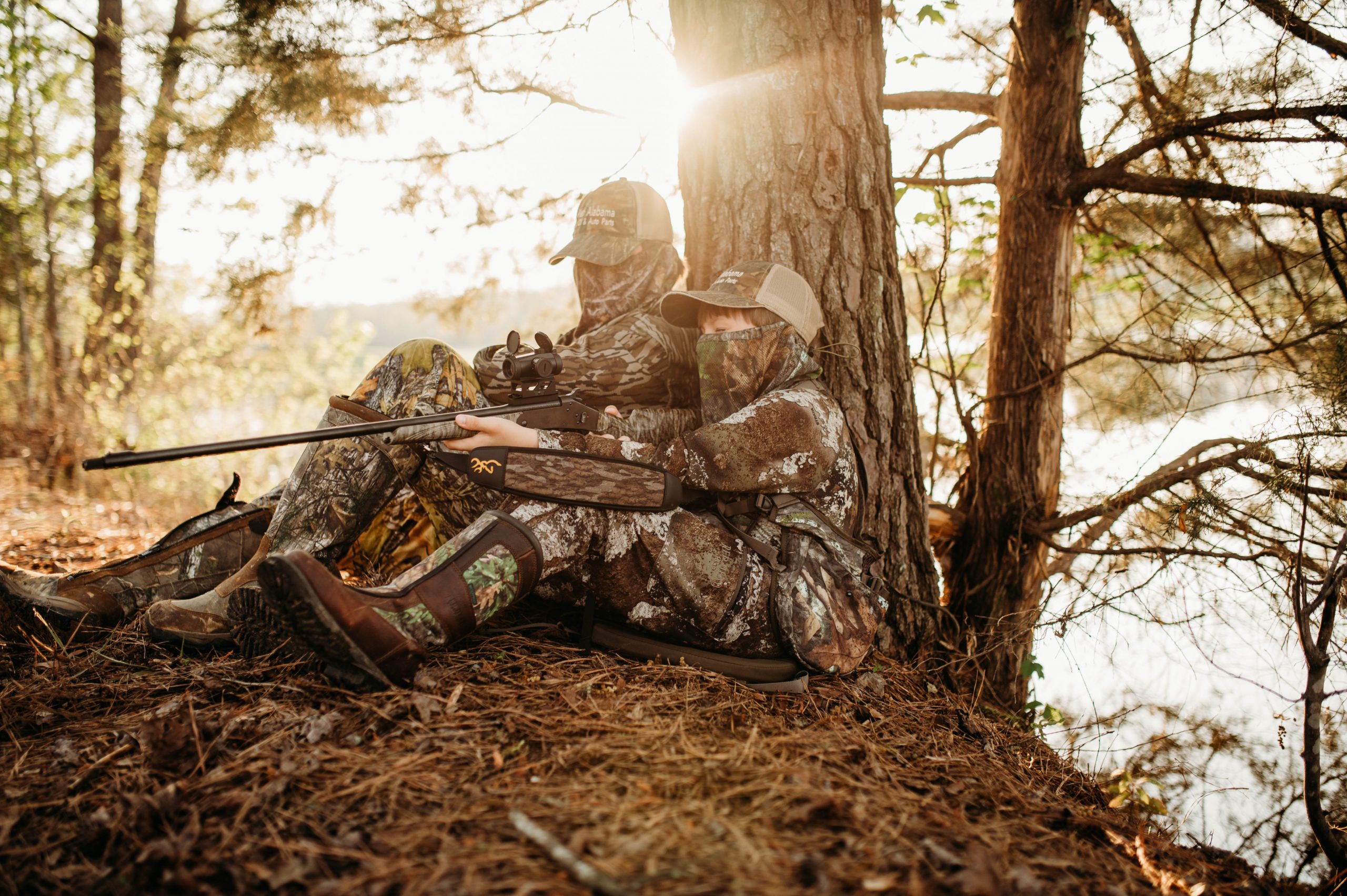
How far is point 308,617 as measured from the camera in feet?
7.23

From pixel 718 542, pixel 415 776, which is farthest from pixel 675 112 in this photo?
pixel 415 776

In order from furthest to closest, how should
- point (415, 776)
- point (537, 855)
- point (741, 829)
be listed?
1. point (415, 776)
2. point (741, 829)
3. point (537, 855)

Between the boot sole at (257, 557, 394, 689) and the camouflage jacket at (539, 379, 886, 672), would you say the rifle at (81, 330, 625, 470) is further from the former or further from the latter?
the boot sole at (257, 557, 394, 689)

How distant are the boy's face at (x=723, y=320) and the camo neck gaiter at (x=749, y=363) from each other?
4 centimetres

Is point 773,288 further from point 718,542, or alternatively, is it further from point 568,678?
point 568,678

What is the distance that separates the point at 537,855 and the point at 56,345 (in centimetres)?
1054

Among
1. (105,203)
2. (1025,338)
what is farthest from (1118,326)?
(105,203)

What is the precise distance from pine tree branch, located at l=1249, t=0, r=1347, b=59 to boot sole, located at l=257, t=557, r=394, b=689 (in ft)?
16.0

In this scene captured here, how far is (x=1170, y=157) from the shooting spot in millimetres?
4121

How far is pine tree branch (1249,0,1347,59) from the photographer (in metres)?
3.40

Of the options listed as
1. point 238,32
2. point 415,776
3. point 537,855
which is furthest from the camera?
point 238,32

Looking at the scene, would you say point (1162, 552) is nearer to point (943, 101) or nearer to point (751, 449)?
point (751, 449)

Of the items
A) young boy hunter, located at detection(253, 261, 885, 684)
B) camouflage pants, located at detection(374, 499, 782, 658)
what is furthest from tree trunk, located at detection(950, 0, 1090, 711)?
camouflage pants, located at detection(374, 499, 782, 658)

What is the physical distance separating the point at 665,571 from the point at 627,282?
2096mm
